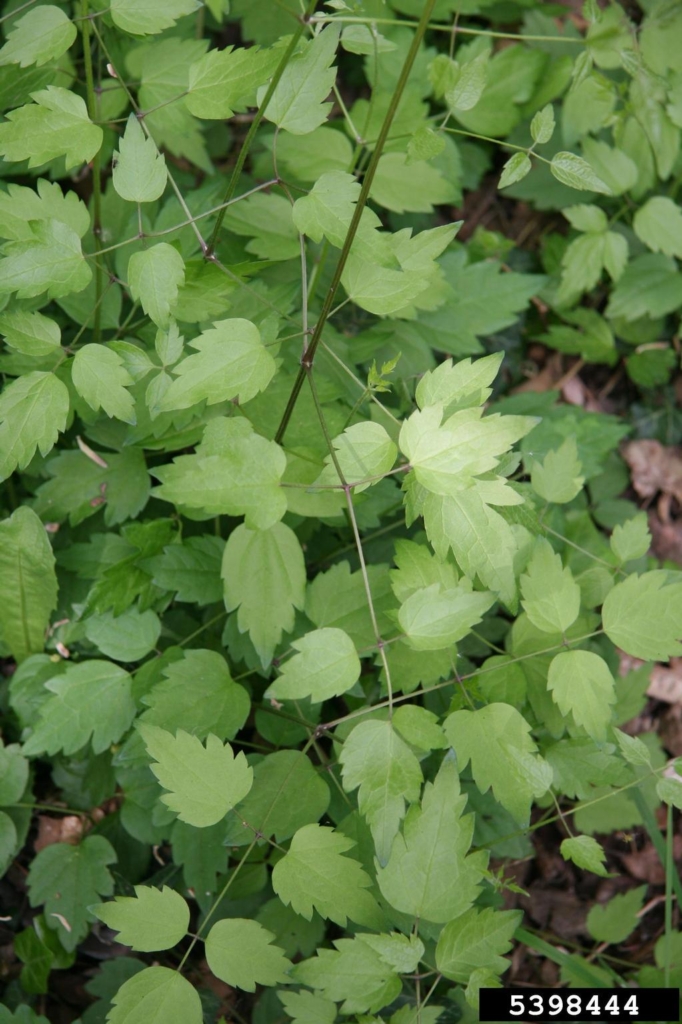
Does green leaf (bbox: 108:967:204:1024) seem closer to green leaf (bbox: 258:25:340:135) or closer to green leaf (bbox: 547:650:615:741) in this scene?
green leaf (bbox: 547:650:615:741)

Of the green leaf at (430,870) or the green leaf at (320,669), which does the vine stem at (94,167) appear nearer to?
the green leaf at (320,669)

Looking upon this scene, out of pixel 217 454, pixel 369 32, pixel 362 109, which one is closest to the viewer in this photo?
pixel 217 454

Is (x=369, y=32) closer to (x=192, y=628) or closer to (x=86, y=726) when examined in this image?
(x=192, y=628)

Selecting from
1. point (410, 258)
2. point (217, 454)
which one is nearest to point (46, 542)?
point (217, 454)

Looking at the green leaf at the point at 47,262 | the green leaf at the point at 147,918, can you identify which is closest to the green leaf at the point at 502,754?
the green leaf at the point at 147,918

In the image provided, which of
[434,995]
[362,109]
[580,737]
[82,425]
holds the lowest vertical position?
[434,995]

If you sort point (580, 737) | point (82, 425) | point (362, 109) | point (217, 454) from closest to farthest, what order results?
point (217, 454), point (580, 737), point (82, 425), point (362, 109)
